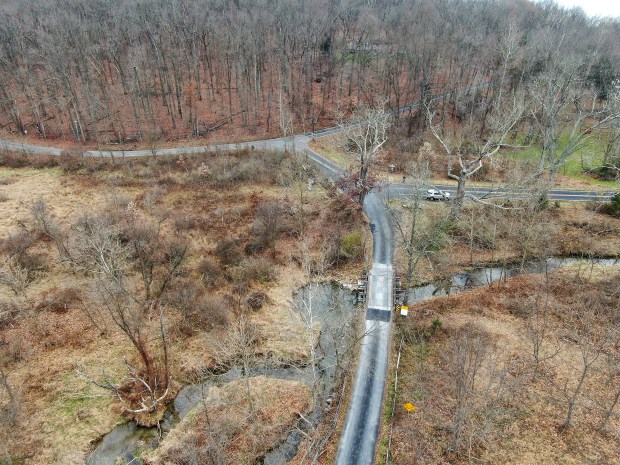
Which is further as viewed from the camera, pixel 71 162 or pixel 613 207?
pixel 71 162

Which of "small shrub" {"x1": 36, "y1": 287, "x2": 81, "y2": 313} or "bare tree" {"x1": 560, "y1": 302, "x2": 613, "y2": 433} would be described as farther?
"small shrub" {"x1": 36, "y1": 287, "x2": 81, "y2": 313}

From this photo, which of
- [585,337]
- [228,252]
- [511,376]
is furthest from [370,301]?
[585,337]

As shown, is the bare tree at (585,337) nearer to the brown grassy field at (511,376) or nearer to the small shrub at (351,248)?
the brown grassy field at (511,376)

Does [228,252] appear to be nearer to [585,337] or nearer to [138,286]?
[138,286]

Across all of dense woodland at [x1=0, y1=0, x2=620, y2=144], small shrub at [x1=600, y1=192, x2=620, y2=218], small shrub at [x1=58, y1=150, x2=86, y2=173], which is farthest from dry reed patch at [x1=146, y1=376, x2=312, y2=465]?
dense woodland at [x1=0, y1=0, x2=620, y2=144]

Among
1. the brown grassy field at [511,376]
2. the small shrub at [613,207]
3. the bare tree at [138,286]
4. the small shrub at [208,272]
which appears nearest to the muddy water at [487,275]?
the brown grassy field at [511,376]

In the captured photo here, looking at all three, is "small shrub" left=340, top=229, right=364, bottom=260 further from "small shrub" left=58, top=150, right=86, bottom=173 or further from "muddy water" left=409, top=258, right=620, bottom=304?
"small shrub" left=58, top=150, right=86, bottom=173
